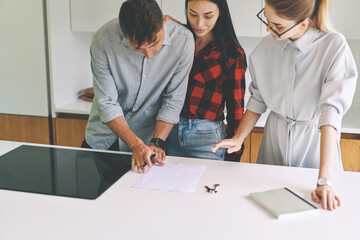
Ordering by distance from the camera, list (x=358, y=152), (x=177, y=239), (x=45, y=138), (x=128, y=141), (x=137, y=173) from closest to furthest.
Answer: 1. (x=177, y=239)
2. (x=137, y=173)
3. (x=128, y=141)
4. (x=358, y=152)
5. (x=45, y=138)

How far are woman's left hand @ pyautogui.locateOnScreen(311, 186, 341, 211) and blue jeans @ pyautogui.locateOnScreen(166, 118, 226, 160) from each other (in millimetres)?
615

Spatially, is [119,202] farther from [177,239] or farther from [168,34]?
[168,34]

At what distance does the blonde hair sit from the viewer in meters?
1.33

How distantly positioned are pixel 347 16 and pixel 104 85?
1.52m

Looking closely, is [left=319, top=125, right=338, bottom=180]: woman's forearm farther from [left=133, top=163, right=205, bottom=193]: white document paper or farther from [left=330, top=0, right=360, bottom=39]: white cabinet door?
[left=330, top=0, right=360, bottom=39]: white cabinet door

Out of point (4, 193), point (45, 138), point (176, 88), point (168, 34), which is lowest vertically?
point (45, 138)

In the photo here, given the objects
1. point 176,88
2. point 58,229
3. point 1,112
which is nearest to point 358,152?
point 176,88

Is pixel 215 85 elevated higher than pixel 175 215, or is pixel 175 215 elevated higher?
pixel 215 85

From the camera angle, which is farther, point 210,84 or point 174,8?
point 174,8

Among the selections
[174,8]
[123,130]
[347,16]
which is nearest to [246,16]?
[174,8]

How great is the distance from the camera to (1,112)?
2.87 meters

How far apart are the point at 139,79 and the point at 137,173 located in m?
0.43

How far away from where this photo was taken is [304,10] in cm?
136

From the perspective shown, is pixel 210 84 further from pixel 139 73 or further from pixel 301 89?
pixel 301 89
